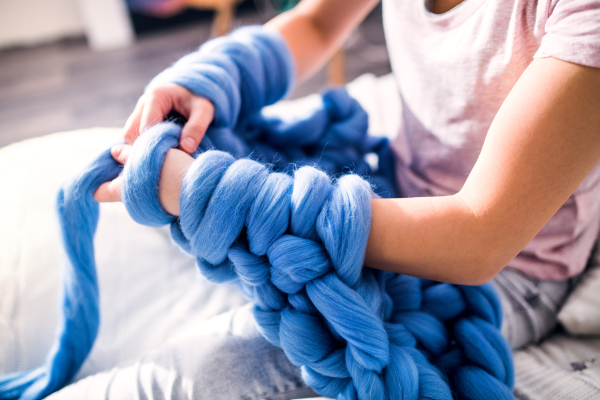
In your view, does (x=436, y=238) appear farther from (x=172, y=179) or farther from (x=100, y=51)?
(x=100, y=51)

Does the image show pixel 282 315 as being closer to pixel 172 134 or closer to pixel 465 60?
pixel 172 134

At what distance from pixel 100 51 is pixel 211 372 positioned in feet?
8.62

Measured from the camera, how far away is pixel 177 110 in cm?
55

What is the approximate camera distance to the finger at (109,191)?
47cm

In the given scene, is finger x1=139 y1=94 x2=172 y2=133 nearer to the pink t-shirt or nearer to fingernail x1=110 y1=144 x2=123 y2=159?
fingernail x1=110 y1=144 x2=123 y2=159

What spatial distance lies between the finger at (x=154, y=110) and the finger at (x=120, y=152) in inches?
1.2

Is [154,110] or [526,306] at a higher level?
[154,110]

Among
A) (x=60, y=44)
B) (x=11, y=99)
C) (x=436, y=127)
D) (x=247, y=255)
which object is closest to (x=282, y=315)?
(x=247, y=255)

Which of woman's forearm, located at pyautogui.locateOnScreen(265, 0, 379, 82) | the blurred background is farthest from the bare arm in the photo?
the blurred background

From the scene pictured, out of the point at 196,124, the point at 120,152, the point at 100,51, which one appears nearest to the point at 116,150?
the point at 120,152

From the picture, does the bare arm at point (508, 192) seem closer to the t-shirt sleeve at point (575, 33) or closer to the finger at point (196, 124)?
the t-shirt sleeve at point (575, 33)

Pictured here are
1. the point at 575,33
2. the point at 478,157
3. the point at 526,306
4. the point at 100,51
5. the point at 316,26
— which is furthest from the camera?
the point at 100,51

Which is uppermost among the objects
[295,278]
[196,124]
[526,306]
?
[196,124]

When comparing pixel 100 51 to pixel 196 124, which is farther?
pixel 100 51
